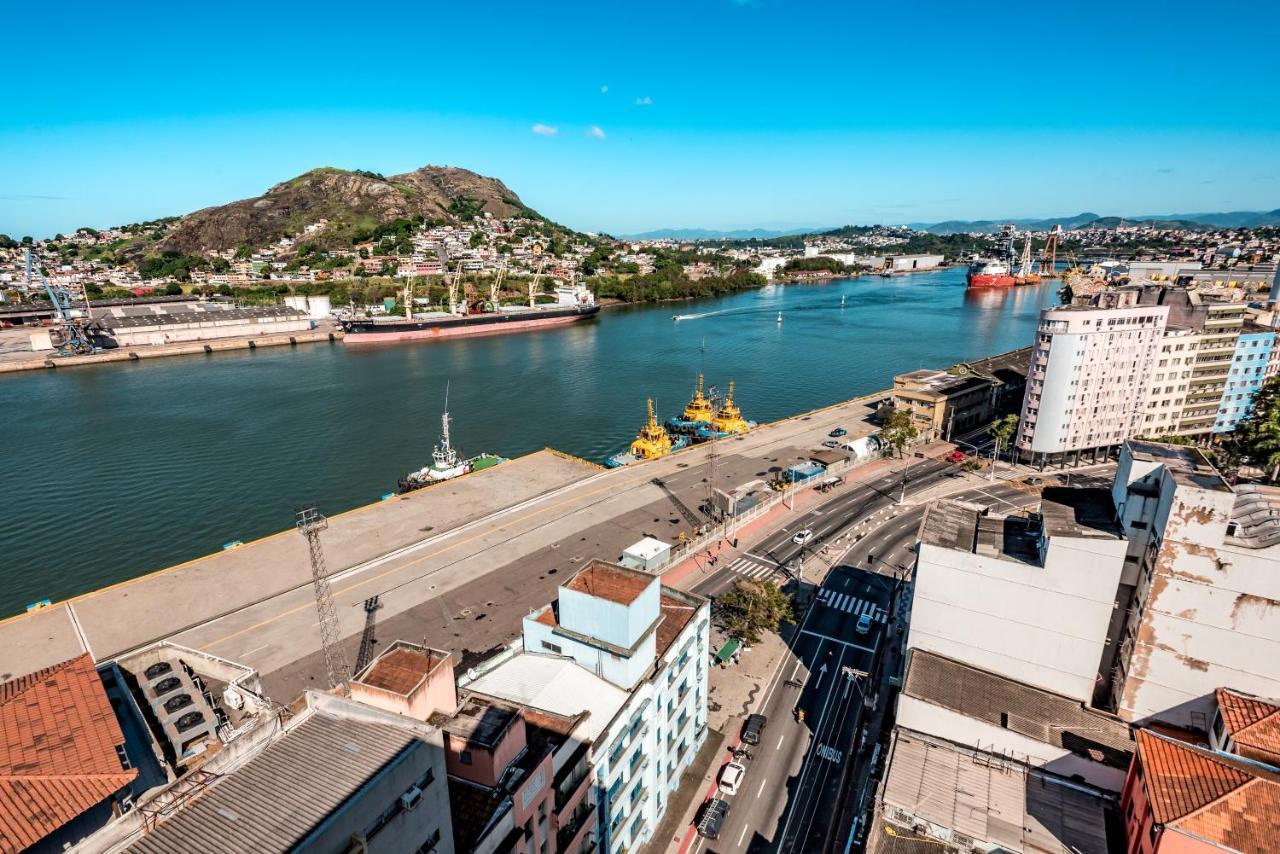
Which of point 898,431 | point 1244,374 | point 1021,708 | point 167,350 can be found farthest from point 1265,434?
point 167,350

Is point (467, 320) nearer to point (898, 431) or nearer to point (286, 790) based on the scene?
point (898, 431)

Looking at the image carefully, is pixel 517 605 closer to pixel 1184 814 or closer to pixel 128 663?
pixel 128 663

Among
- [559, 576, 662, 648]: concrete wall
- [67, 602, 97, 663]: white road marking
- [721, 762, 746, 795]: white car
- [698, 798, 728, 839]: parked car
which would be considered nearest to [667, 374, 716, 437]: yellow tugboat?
[721, 762, 746, 795]: white car

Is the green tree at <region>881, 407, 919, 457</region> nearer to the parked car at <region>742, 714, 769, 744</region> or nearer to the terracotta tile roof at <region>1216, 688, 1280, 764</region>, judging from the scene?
the terracotta tile roof at <region>1216, 688, 1280, 764</region>

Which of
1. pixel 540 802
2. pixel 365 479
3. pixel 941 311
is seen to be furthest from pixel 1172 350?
pixel 941 311

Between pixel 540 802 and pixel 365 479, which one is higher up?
Answer: pixel 540 802

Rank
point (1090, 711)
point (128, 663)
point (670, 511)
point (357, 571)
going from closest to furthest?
1. point (128, 663)
2. point (1090, 711)
3. point (357, 571)
4. point (670, 511)
